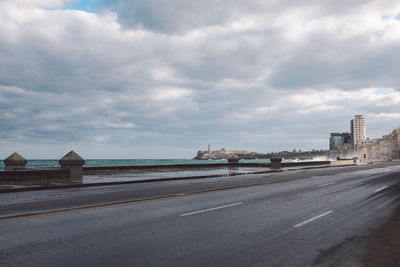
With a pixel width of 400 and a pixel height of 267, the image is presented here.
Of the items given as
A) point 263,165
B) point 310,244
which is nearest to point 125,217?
point 310,244

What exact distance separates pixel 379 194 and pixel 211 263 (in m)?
12.8

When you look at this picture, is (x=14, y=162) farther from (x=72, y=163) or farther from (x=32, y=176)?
(x=32, y=176)

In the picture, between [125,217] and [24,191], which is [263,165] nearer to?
[24,191]

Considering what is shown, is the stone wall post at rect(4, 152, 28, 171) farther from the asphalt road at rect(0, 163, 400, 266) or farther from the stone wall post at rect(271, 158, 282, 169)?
the stone wall post at rect(271, 158, 282, 169)

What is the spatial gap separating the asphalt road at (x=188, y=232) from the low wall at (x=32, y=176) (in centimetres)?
800

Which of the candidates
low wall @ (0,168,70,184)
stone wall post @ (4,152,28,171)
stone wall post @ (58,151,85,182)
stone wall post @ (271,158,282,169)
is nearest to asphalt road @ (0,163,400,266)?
low wall @ (0,168,70,184)

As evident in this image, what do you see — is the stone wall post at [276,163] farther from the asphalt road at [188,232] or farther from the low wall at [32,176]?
the asphalt road at [188,232]

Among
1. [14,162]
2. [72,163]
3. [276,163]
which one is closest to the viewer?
[72,163]

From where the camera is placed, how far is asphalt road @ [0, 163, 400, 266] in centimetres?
534

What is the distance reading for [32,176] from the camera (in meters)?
19.6

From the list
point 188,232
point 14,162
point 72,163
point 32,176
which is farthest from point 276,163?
point 188,232

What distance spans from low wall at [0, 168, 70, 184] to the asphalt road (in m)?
8.00

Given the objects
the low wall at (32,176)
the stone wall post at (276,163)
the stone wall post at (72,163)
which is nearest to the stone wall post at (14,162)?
the stone wall post at (72,163)

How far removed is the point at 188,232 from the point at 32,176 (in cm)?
1649
